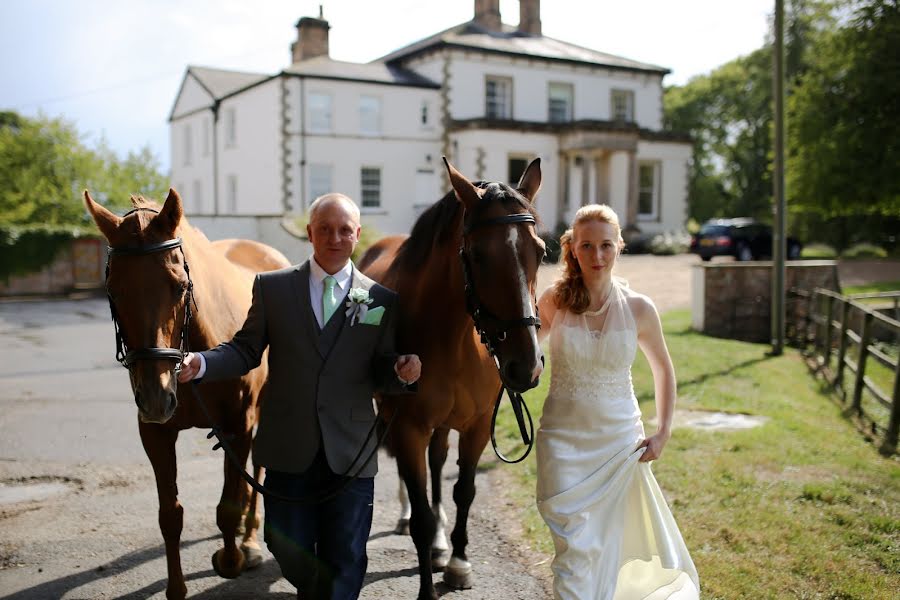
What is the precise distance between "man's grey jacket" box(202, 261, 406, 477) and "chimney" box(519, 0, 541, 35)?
36.2 meters

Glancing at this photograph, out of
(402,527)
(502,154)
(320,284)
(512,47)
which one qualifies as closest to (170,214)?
(320,284)

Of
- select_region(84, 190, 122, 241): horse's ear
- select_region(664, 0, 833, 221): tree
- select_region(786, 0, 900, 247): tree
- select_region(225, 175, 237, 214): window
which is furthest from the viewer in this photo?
select_region(664, 0, 833, 221): tree

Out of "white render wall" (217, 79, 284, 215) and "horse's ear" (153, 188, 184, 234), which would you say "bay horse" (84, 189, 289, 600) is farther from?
"white render wall" (217, 79, 284, 215)

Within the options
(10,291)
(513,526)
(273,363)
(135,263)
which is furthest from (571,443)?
(10,291)

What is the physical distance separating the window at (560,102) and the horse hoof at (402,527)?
30975 millimetres

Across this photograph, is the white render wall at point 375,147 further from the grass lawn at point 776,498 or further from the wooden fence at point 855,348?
the grass lawn at point 776,498

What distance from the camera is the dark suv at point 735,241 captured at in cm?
2766

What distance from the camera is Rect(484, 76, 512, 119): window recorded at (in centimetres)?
3247

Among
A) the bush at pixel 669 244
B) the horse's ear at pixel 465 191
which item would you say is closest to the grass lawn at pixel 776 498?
the horse's ear at pixel 465 191

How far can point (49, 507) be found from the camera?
5.28m

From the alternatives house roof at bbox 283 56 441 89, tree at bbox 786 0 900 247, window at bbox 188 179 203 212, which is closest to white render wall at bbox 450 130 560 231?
house roof at bbox 283 56 441 89

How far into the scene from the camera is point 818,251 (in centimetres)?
3594

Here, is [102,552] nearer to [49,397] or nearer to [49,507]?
[49,507]

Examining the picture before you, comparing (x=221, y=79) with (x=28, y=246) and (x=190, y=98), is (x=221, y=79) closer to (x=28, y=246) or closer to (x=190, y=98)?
(x=190, y=98)
